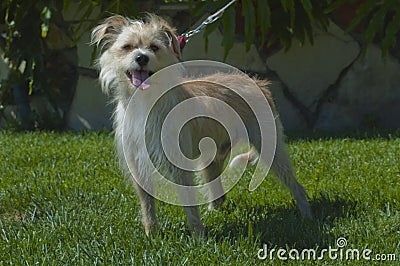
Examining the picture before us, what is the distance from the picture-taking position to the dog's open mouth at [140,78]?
348 centimetres

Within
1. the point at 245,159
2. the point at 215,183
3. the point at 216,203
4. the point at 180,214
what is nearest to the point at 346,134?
the point at 245,159

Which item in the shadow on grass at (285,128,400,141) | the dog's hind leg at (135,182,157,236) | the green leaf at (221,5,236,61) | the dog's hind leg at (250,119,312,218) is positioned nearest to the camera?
the dog's hind leg at (135,182,157,236)

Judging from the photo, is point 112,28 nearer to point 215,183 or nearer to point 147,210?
point 147,210

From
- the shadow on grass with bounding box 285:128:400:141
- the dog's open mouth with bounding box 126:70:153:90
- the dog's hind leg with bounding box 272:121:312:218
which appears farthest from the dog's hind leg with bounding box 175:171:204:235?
the shadow on grass with bounding box 285:128:400:141

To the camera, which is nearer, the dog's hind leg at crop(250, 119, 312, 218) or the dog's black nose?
the dog's black nose

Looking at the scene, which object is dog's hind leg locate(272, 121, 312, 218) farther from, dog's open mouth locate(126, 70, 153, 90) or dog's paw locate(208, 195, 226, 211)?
dog's open mouth locate(126, 70, 153, 90)

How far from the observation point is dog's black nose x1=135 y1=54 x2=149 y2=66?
342 cm

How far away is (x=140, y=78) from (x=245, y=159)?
126 cm

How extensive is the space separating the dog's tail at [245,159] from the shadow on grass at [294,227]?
34 centimetres

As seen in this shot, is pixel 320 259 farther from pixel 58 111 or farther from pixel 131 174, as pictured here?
pixel 58 111

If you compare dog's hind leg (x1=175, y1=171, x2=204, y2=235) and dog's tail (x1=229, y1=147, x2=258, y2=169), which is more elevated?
dog's hind leg (x1=175, y1=171, x2=204, y2=235)

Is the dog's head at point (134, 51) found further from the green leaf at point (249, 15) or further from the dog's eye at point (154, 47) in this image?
the green leaf at point (249, 15)

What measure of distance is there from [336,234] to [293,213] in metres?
0.56

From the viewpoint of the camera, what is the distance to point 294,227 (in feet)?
12.1
